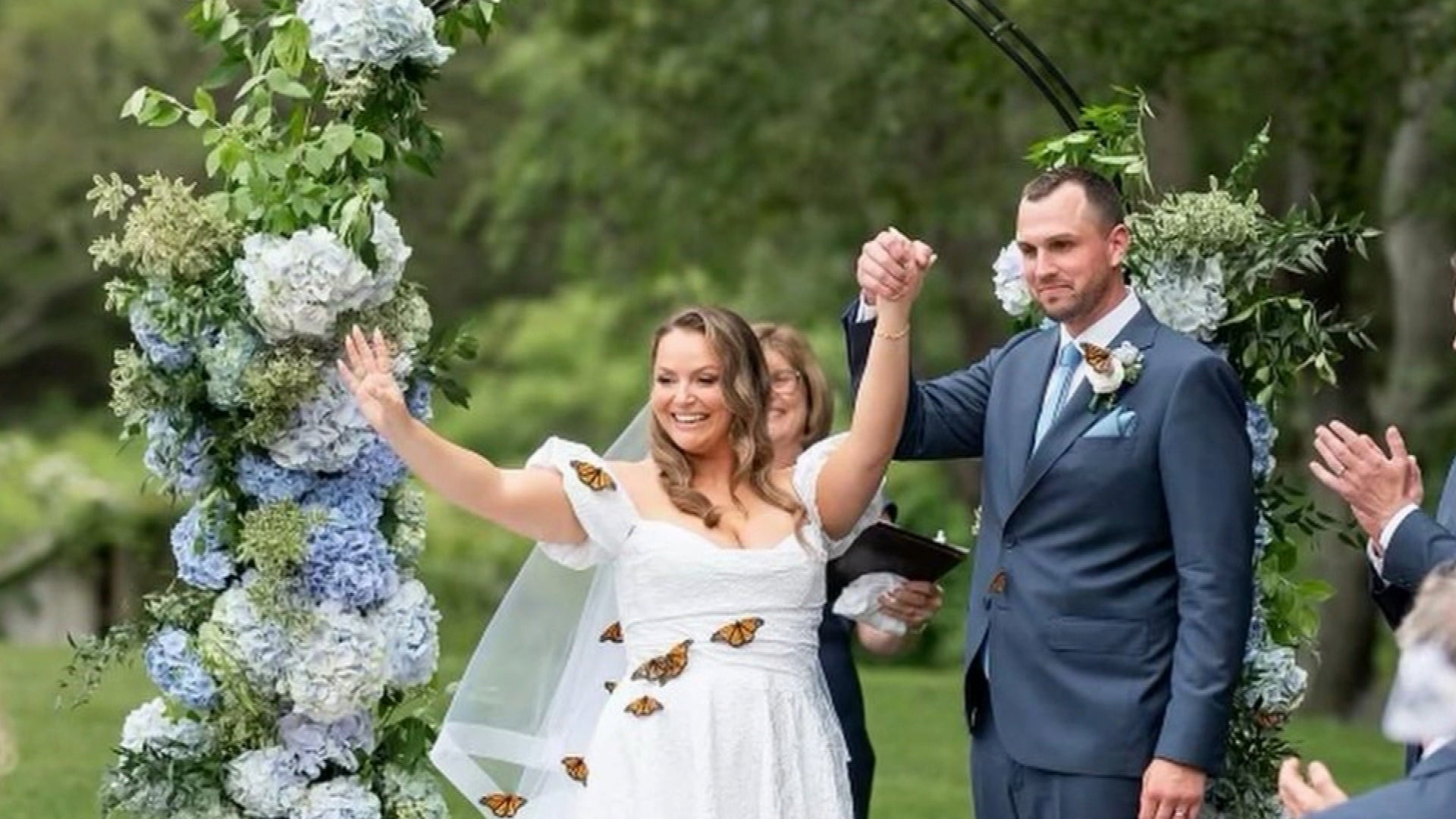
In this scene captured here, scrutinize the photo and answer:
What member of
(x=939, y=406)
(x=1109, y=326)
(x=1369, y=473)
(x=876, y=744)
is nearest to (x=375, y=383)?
(x=939, y=406)

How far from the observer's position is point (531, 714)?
5.97 metres

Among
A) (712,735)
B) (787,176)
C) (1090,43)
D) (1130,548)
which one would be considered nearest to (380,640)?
(712,735)

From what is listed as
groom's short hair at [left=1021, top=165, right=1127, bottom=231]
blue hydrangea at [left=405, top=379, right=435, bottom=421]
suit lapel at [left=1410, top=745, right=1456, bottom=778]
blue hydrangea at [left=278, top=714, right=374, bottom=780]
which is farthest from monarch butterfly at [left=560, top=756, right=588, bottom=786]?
suit lapel at [left=1410, top=745, right=1456, bottom=778]

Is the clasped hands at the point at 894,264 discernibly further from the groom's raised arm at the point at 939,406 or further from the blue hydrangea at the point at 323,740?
the blue hydrangea at the point at 323,740

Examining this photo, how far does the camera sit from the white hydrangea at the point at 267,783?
580cm

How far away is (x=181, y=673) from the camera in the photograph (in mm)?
5809

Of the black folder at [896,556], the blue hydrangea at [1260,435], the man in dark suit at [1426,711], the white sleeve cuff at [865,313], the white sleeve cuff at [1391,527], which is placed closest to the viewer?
the man in dark suit at [1426,711]

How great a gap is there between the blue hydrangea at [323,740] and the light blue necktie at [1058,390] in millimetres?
1568

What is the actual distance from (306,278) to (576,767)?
1.17m

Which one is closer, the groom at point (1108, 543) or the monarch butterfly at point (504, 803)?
the groom at point (1108, 543)

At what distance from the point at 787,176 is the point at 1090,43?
429 cm

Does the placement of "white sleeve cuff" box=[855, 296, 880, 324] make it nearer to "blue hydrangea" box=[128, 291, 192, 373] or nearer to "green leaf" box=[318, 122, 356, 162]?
"green leaf" box=[318, 122, 356, 162]

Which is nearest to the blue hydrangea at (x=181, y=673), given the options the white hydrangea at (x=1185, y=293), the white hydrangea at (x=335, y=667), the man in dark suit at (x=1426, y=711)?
the white hydrangea at (x=335, y=667)

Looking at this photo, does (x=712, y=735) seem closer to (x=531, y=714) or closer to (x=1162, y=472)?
(x=531, y=714)
